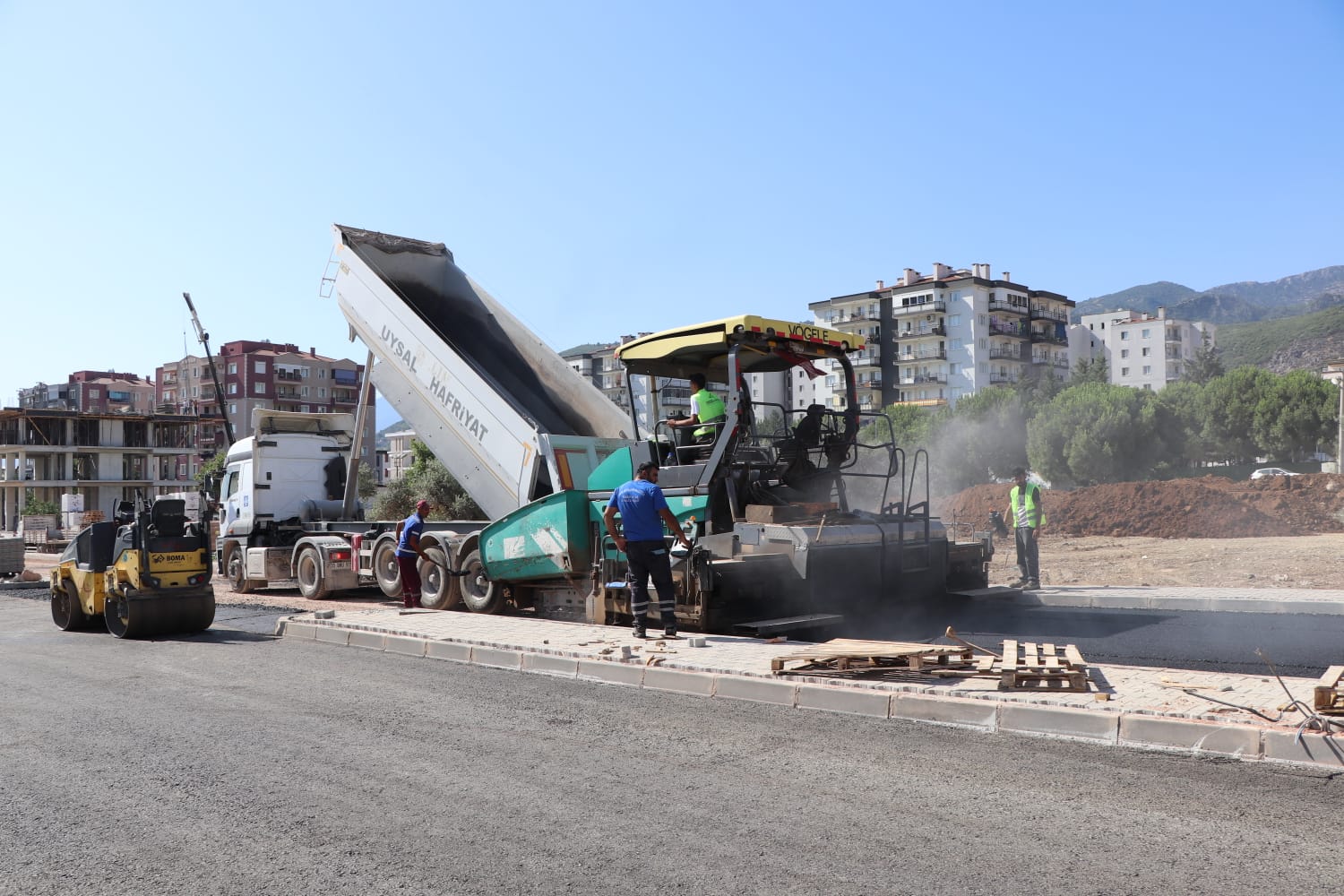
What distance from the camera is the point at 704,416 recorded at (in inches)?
364

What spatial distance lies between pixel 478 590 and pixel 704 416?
3.95m

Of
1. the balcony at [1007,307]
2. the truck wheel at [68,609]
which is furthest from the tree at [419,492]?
the balcony at [1007,307]

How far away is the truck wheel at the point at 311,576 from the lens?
14.6 m

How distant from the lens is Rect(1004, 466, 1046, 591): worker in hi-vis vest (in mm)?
12789

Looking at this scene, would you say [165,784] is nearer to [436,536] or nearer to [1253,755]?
[1253,755]

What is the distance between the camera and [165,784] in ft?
16.1

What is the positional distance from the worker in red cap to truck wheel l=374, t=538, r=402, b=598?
2.60 feet

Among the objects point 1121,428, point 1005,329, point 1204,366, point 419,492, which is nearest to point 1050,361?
point 1005,329

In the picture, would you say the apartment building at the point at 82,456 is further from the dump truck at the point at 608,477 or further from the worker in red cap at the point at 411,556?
the worker in red cap at the point at 411,556

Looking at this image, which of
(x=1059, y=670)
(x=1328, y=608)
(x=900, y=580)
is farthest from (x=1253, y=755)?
(x=1328, y=608)

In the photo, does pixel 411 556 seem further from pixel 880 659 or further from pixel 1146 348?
pixel 1146 348

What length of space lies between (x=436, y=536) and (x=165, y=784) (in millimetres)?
7486

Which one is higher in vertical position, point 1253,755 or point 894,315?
point 894,315

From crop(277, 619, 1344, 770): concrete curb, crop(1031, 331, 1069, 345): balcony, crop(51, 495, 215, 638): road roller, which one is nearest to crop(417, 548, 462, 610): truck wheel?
crop(51, 495, 215, 638): road roller
